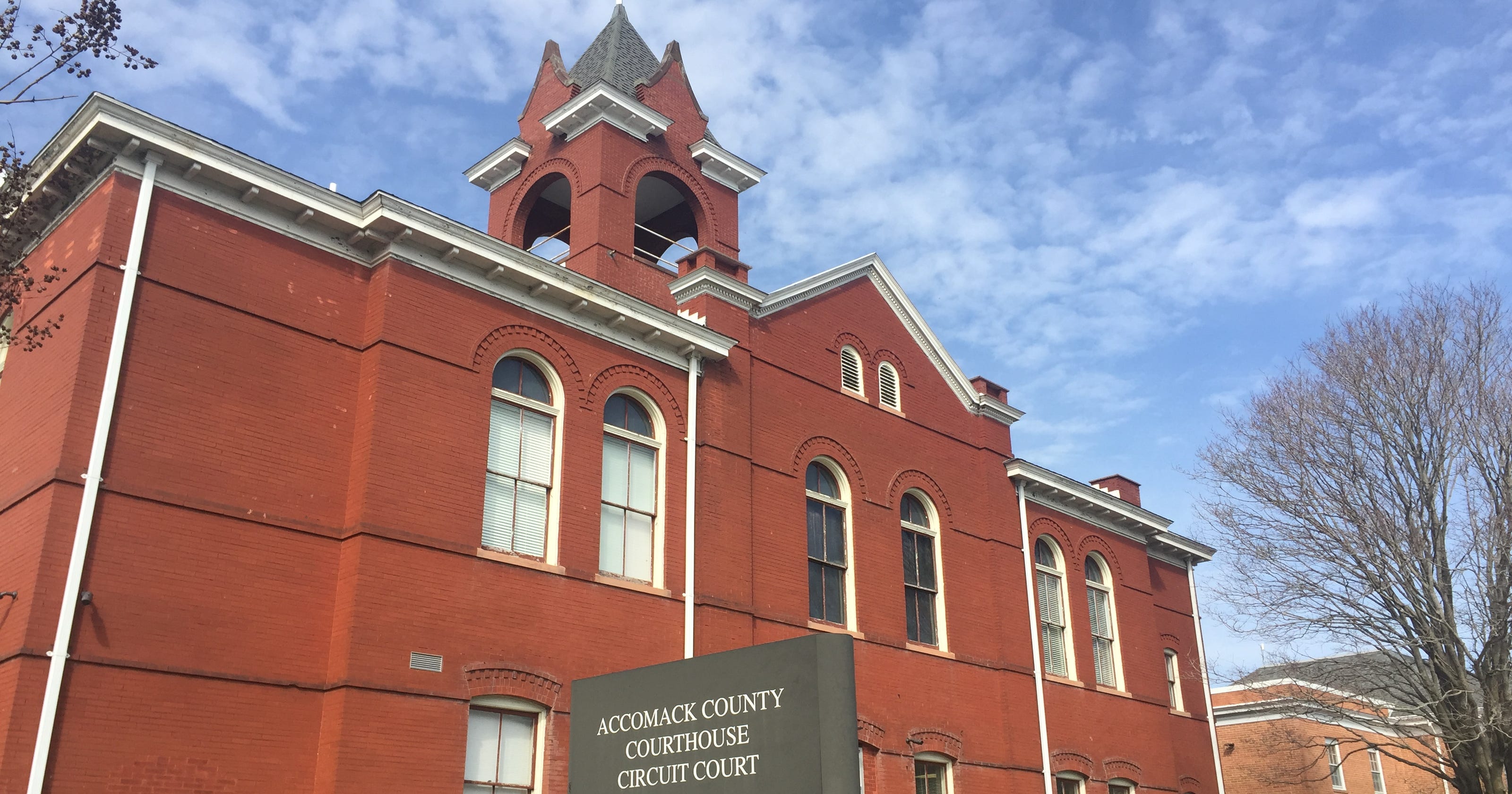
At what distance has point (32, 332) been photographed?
1172 centimetres

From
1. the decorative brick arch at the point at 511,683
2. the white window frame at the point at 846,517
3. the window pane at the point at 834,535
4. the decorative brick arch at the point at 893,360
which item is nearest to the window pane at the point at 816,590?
the white window frame at the point at 846,517

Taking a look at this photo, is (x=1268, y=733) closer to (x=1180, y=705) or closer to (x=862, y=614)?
(x=1180, y=705)

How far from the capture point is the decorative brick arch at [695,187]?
69.9 ft

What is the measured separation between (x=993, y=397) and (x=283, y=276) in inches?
554

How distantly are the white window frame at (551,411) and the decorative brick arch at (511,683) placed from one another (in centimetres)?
144

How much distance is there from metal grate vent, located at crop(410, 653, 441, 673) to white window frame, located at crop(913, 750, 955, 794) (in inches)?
343

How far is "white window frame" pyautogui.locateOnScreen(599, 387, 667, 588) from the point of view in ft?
54.6

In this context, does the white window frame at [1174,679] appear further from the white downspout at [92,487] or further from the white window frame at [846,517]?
the white downspout at [92,487]

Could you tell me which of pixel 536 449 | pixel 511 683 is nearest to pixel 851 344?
pixel 536 449

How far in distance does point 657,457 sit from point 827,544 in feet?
11.9

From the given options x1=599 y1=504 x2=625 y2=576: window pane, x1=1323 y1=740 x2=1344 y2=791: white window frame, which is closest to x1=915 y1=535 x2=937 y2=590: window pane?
x1=599 y1=504 x2=625 y2=576: window pane

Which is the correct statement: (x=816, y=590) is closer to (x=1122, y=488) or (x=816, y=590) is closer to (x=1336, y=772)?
(x=1122, y=488)

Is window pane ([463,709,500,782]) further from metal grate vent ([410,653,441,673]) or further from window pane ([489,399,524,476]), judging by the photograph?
window pane ([489,399,524,476])

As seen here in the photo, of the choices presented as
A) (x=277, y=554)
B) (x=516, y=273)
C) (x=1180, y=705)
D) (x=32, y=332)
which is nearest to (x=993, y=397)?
(x=1180, y=705)
